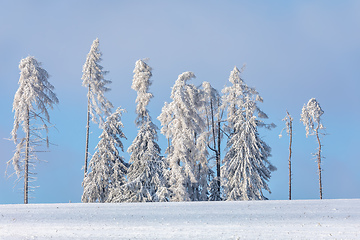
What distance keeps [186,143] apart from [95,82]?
10.0m

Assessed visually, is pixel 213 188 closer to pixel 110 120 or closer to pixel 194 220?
pixel 110 120

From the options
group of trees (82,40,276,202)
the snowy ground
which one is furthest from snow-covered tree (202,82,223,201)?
the snowy ground

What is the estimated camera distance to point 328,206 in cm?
1722

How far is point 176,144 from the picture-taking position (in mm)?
28906

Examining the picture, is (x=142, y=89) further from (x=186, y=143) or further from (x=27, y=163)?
(x=27, y=163)

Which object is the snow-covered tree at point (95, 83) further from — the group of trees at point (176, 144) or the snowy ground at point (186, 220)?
the snowy ground at point (186, 220)

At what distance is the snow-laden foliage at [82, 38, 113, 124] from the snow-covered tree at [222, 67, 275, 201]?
11.0 m

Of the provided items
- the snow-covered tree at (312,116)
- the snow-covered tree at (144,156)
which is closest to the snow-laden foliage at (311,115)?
the snow-covered tree at (312,116)

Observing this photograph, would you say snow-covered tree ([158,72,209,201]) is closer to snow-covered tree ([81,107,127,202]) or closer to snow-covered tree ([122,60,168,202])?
snow-covered tree ([122,60,168,202])

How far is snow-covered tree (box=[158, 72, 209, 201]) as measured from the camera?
28.3 m

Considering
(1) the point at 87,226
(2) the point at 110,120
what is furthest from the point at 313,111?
(1) the point at 87,226

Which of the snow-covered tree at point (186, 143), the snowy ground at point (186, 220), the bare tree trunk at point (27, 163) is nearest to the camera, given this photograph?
the snowy ground at point (186, 220)

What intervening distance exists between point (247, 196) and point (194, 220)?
49.1 feet

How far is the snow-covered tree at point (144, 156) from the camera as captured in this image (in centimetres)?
2884
